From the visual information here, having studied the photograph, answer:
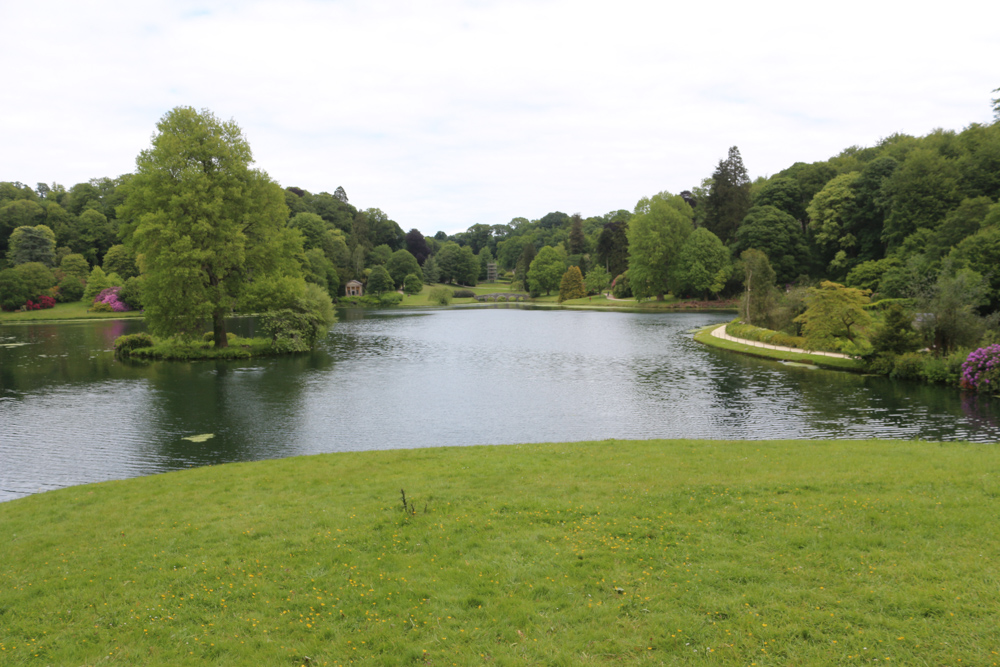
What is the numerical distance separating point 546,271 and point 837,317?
3118 inches

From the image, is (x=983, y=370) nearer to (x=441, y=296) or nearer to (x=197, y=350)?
(x=197, y=350)

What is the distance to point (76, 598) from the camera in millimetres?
6227

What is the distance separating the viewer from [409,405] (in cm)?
2080

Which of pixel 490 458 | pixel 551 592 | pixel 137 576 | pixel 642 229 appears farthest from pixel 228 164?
pixel 642 229

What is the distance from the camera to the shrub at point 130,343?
3409 cm

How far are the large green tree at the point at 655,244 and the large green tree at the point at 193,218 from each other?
5559cm

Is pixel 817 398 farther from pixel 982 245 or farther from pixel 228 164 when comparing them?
pixel 228 164

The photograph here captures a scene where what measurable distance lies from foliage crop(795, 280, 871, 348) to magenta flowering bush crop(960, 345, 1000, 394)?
7.85 meters

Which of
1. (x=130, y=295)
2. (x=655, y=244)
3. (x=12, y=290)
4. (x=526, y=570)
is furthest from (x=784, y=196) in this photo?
(x=12, y=290)

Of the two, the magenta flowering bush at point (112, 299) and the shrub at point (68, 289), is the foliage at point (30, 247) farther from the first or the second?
the magenta flowering bush at point (112, 299)

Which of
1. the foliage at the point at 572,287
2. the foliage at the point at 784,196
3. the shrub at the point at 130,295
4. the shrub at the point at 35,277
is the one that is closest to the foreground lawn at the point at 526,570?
the shrub at the point at 130,295

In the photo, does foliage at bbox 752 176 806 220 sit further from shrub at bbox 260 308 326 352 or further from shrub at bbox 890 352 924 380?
shrub at bbox 260 308 326 352

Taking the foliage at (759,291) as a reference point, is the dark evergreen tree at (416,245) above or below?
above

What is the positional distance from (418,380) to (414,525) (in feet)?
59.6
